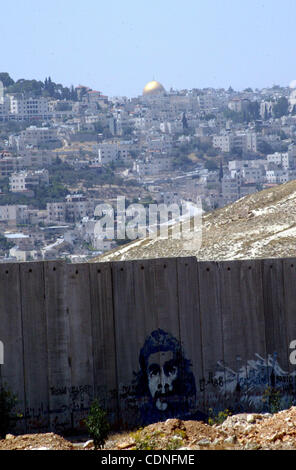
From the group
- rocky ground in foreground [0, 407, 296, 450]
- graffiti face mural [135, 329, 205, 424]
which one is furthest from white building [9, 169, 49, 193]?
rocky ground in foreground [0, 407, 296, 450]

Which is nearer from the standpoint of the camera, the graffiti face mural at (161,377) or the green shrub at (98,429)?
the green shrub at (98,429)

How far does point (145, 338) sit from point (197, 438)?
1.68 meters

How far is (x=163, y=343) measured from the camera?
883cm

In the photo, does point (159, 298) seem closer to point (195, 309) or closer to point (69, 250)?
point (195, 309)

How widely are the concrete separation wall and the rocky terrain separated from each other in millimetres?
4782

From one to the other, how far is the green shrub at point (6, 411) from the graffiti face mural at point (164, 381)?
1145 mm

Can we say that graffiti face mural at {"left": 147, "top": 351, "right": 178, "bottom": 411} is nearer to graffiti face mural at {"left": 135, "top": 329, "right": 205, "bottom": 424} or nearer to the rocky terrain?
graffiti face mural at {"left": 135, "top": 329, "right": 205, "bottom": 424}

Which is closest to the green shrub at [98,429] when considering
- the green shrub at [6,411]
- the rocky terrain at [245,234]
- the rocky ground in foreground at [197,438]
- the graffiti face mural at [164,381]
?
the rocky ground in foreground at [197,438]

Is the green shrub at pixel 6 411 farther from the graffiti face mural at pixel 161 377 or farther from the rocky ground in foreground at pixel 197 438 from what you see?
the graffiti face mural at pixel 161 377

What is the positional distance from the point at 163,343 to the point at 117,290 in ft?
2.08

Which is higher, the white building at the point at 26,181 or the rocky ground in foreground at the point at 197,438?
the rocky ground in foreground at the point at 197,438

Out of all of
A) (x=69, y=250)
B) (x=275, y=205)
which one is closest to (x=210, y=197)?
(x=69, y=250)

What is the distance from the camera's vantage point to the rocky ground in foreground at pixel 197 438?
6.86 meters

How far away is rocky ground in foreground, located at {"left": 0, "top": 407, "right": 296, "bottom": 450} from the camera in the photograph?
22.5 feet
